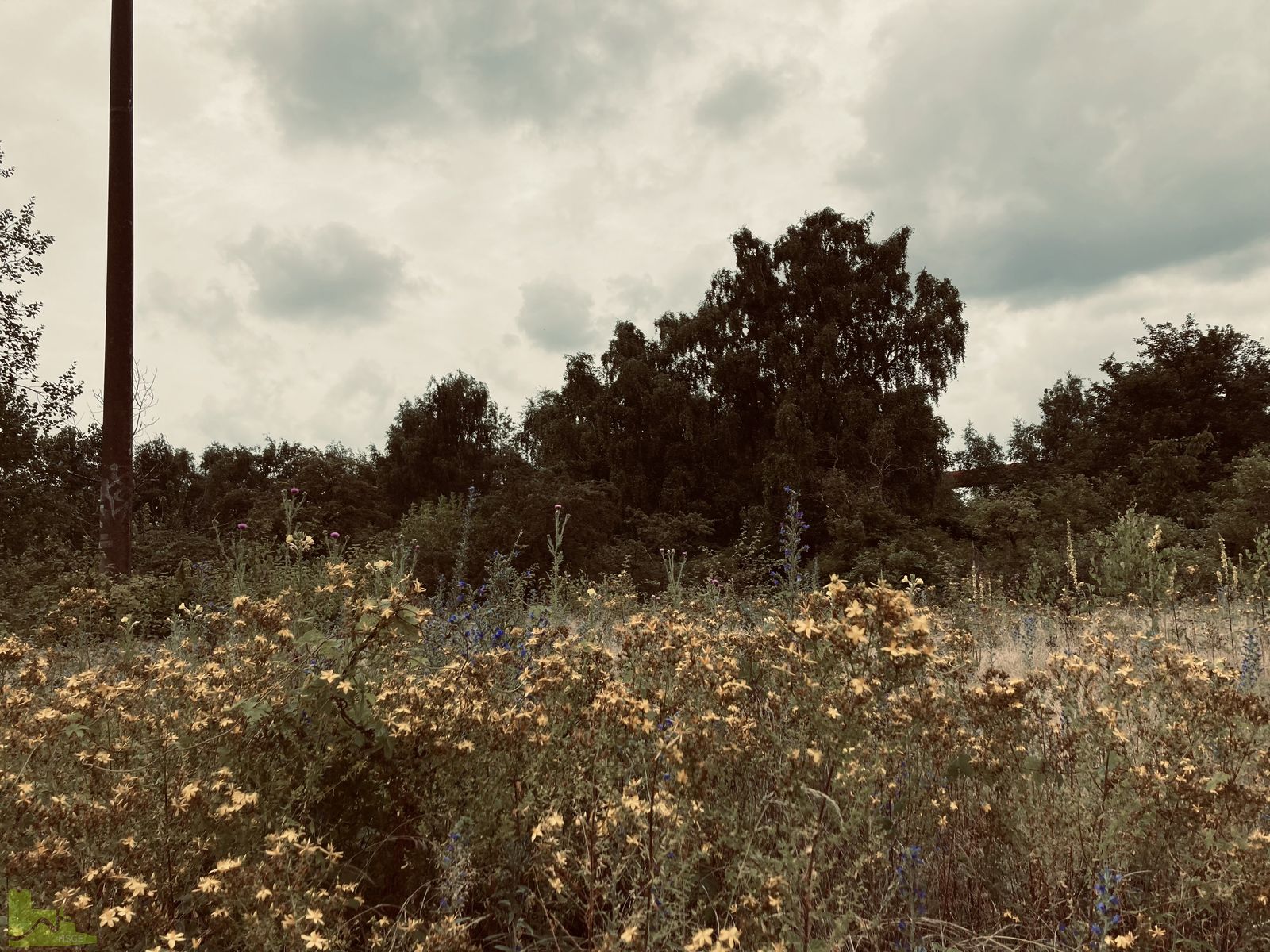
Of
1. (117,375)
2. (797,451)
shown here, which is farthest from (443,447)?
(117,375)

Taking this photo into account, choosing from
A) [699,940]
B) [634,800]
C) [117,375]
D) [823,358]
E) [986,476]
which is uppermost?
[823,358]

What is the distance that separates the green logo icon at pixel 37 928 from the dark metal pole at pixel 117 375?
917cm

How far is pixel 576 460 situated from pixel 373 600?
2265 cm

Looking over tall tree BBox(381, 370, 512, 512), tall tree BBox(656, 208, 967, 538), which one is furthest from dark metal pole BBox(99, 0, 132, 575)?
tall tree BBox(381, 370, 512, 512)

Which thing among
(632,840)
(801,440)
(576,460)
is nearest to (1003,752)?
(632,840)

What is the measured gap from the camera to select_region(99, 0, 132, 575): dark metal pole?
9.54 meters

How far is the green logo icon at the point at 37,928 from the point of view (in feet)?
5.23

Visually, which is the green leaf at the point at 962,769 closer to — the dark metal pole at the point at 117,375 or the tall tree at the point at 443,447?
the dark metal pole at the point at 117,375

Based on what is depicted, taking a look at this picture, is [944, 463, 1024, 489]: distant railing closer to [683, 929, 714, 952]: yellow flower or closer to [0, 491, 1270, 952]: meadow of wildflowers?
[0, 491, 1270, 952]: meadow of wildflowers

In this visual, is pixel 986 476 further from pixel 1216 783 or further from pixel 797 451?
pixel 1216 783

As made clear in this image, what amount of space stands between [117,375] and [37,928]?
9.94 m

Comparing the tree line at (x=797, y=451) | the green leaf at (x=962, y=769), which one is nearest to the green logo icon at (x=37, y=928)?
the green leaf at (x=962, y=769)

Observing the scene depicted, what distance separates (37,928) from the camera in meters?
1.60

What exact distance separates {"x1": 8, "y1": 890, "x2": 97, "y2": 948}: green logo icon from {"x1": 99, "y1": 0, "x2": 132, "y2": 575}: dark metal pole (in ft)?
30.1
